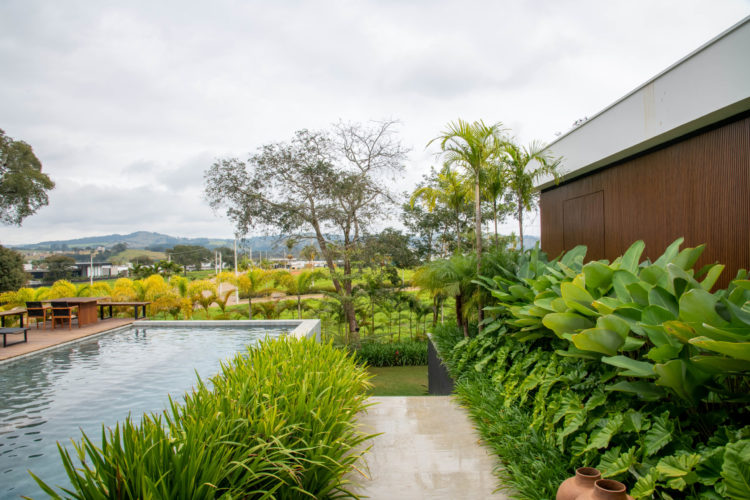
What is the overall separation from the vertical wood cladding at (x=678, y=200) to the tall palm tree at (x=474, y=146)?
1588mm

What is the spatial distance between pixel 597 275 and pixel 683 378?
40.0 inches

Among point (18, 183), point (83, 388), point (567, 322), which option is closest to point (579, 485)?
point (567, 322)

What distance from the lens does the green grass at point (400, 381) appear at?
26.1 ft

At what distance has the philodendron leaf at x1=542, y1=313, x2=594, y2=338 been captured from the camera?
9.12ft

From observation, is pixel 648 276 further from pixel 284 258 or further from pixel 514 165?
pixel 284 258

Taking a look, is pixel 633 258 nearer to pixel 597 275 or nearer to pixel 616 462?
pixel 597 275

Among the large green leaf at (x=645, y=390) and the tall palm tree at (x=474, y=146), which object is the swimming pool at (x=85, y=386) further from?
the tall palm tree at (x=474, y=146)

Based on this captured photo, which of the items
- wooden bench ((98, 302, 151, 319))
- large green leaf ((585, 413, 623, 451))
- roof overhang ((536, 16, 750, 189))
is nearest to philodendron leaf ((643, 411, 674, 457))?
large green leaf ((585, 413, 623, 451))

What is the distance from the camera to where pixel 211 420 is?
2020 mm

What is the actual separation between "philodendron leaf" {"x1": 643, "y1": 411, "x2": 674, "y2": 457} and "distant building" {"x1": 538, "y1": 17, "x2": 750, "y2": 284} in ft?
7.80

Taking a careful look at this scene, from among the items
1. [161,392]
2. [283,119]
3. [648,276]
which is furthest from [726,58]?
[283,119]

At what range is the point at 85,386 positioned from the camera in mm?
4930

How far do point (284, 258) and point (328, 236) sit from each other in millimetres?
1635

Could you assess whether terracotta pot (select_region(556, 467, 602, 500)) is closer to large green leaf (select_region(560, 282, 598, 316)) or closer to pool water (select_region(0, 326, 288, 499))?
large green leaf (select_region(560, 282, 598, 316))
